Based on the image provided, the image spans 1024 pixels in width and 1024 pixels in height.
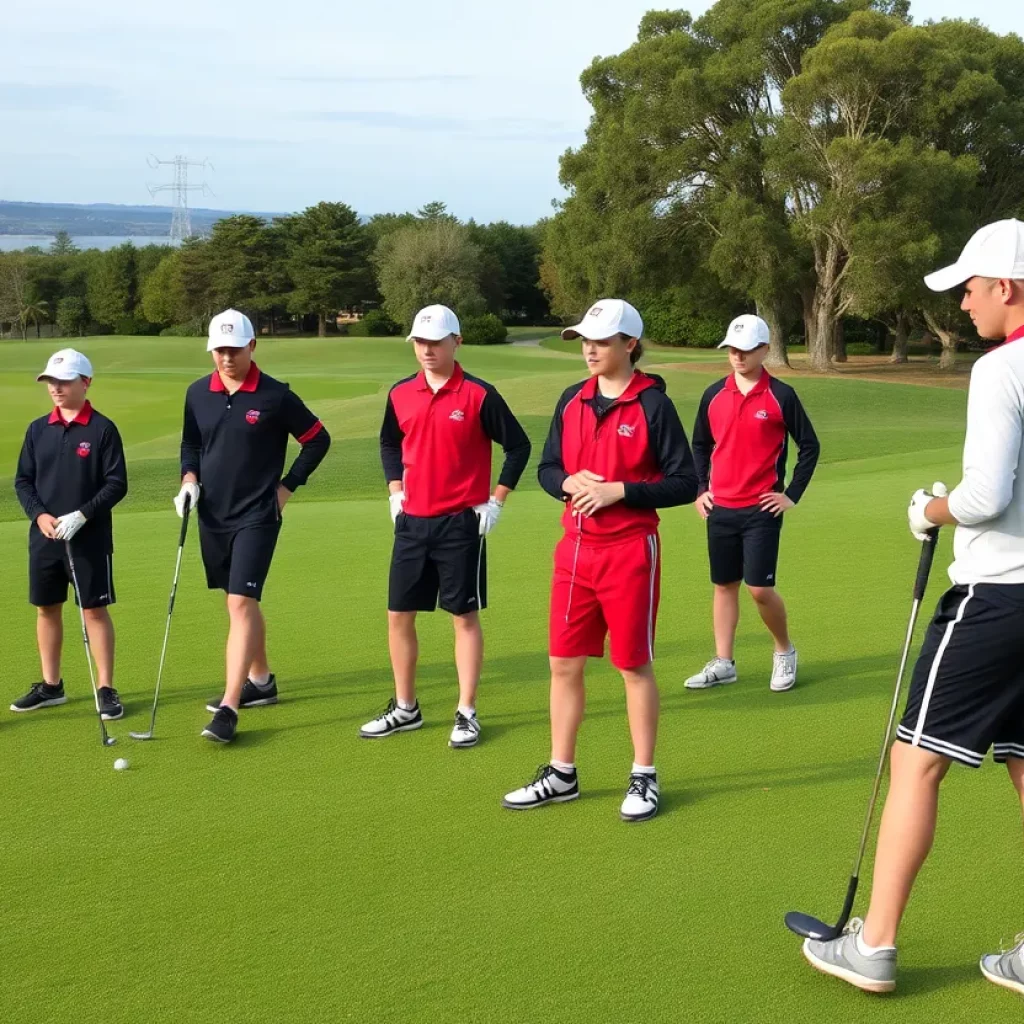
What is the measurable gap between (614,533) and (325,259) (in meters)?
74.9

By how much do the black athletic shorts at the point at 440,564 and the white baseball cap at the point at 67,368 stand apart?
6.27ft

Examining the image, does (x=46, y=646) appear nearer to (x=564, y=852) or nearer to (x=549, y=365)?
(x=564, y=852)

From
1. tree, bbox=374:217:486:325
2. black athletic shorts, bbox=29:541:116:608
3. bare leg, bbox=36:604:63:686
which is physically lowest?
bare leg, bbox=36:604:63:686

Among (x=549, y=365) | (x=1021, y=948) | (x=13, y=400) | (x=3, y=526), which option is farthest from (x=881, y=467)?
(x=549, y=365)

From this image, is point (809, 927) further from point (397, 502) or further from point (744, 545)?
point (744, 545)

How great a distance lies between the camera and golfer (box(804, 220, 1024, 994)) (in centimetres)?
342

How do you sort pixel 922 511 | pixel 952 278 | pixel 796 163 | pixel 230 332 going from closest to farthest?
pixel 952 278 < pixel 922 511 < pixel 230 332 < pixel 796 163

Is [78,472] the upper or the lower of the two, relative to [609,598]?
upper

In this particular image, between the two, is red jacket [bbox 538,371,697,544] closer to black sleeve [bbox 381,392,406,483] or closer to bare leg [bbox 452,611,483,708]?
bare leg [bbox 452,611,483,708]

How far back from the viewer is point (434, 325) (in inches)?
242

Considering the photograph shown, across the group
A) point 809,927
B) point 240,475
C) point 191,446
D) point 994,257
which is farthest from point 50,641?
point 994,257

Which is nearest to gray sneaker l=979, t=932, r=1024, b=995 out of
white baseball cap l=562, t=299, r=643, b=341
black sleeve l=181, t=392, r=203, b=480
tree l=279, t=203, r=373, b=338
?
white baseball cap l=562, t=299, r=643, b=341

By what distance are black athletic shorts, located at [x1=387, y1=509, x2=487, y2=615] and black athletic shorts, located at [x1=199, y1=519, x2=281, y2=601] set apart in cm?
72

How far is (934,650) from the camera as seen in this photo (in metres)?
3.64
